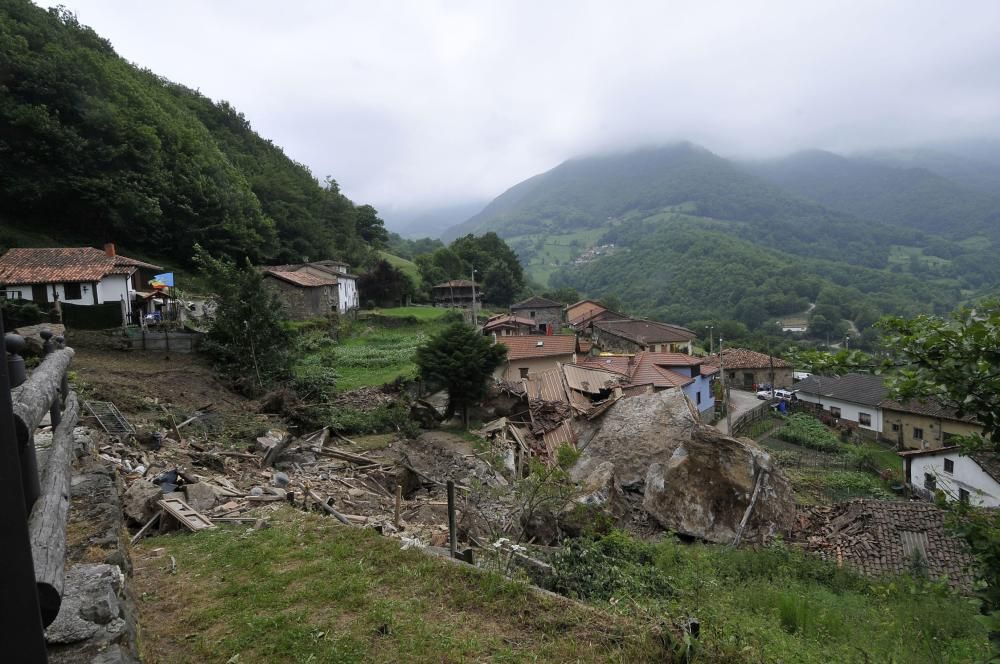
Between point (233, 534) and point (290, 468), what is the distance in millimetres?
6042

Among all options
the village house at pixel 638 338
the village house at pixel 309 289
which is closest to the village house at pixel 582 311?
the village house at pixel 638 338

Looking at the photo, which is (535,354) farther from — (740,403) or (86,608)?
(86,608)

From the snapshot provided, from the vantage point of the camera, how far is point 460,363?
2152 cm

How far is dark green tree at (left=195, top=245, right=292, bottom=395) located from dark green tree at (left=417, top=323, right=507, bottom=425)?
6.12 m

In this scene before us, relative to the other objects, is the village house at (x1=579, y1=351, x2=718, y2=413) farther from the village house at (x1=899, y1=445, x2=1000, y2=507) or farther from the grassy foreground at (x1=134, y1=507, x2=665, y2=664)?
the grassy foreground at (x1=134, y1=507, x2=665, y2=664)

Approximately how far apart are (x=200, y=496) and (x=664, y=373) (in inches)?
917

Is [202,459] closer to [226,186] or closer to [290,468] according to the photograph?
[290,468]

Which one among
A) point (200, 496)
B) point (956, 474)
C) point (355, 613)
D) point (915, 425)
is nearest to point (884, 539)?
point (956, 474)

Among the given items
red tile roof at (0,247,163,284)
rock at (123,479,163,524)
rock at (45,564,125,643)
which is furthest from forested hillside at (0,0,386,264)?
rock at (45,564,125,643)

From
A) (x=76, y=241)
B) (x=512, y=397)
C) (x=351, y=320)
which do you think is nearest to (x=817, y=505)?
(x=512, y=397)

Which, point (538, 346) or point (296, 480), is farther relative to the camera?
point (538, 346)

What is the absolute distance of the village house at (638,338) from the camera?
46.6 meters

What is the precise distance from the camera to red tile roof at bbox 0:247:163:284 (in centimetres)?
2353

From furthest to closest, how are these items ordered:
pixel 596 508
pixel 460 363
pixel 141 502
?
pixel 460 363 → pixel 596 508 → pixel 141 502
